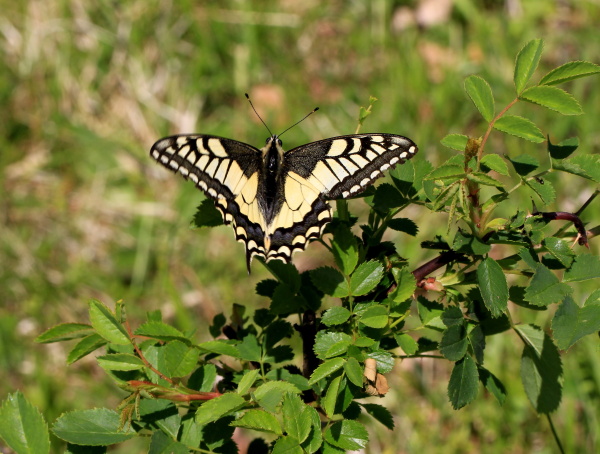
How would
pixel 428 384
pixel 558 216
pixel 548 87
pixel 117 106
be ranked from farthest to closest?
pixel 117 106 < pixel 428 384 < pixel 548 87 < pixel 558 216

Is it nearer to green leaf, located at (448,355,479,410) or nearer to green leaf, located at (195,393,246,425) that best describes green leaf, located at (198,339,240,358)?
green leaf, located at (195,393,246,425)

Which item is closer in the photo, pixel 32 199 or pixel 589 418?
pixel 589 418

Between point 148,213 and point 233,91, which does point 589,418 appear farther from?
point 233,91

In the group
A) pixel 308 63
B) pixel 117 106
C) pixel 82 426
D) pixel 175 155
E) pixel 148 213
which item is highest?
pixel 308 63

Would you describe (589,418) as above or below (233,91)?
below

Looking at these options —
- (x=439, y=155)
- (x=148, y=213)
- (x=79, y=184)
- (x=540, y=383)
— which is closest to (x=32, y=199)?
(x=79, y=184)

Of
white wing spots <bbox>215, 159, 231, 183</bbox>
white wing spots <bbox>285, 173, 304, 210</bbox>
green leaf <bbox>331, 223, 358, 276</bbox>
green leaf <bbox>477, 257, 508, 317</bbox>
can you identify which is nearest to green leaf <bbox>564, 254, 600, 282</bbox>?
green leaf <bbox>477, 257, 508, 317</bbox>

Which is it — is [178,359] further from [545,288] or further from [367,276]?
[545,288]

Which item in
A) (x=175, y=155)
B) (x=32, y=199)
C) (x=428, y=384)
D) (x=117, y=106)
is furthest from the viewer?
(x=117, y=106)
